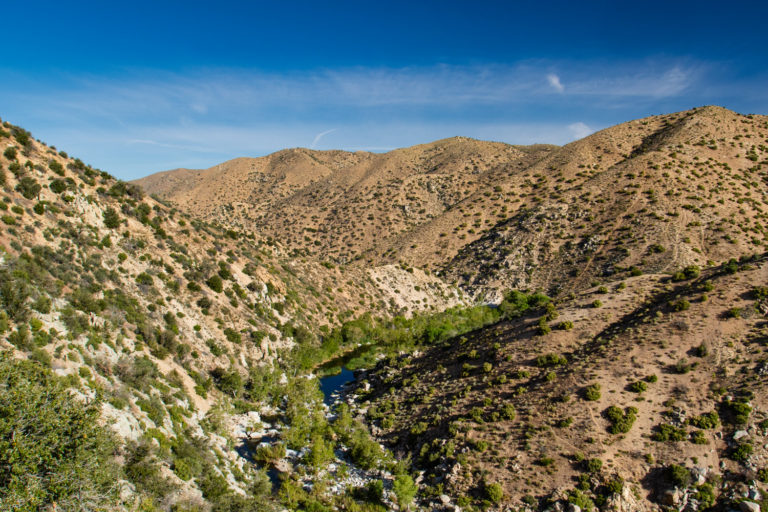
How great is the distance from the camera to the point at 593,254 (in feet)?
251

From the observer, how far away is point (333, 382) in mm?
49062

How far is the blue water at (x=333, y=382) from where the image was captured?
44862 mm

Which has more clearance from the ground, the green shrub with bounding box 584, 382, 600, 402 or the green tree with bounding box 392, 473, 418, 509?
the green shrub with bounding box 584, 382, 600, 402

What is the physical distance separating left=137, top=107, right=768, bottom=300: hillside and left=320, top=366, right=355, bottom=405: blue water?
127ft

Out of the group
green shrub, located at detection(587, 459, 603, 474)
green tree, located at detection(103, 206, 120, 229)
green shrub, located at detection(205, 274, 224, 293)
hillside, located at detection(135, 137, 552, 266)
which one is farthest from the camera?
hillside, located at detection(135, 137, 552, 266)

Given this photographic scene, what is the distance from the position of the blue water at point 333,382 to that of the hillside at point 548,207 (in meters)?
38.7

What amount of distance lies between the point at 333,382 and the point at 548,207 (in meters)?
67.6

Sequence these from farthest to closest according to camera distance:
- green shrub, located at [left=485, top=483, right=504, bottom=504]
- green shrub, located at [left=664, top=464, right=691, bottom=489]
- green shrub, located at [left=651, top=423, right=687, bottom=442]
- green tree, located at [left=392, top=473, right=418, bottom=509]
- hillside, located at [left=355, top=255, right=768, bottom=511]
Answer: green shrub, located at [left=651, top=423, right=687, bottom=442], green tree, located at [left=392, top=473, right=418, bottom=509], green shrub, located at [left=485, top=483, right=504, bottom=504], hillside, located at [left=355, top=255, right=768, bottom=511], green shrub, located at [left=664, top=464, right=691, bottom=489]

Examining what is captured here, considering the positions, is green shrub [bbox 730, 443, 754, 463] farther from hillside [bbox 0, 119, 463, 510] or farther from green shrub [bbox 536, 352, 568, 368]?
hillside [bbox 0, 119, 463, 510]

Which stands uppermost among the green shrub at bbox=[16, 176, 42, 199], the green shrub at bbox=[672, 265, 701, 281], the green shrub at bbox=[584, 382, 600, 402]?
the green shrub at bbox=[16, 176, 42, 199]

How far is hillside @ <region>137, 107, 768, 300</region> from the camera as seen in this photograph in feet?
243

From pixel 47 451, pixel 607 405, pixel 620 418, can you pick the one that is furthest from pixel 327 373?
pixel 47 451

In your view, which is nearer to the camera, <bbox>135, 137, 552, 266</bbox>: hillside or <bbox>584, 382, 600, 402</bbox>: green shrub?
<bbox>584, 382, 600, 402</bbox>: green shrub

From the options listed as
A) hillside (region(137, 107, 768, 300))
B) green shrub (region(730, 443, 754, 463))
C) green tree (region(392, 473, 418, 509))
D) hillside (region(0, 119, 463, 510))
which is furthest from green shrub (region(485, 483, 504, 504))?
hillside (region(137, 107, 768, 300))
